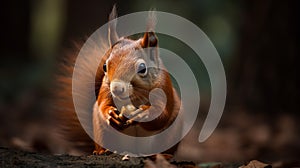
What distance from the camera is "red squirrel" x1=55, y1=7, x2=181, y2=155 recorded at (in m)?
3.20

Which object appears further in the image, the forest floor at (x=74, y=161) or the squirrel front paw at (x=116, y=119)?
the squirrel front paw at (x=116, y=119)

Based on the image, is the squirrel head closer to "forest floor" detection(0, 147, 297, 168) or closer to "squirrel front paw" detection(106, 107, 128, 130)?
"squirrel front paw" detection(106, 107, 128, 130)

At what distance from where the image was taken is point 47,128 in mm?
7684

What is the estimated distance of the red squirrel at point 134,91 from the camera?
320cm

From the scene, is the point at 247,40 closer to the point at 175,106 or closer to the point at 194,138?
the point at 194,138

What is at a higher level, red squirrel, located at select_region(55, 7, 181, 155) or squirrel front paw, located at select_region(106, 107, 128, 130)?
red squirrel, located at select_region(55, 7, 181, 155)

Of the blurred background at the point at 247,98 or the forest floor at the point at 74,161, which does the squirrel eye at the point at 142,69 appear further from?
the blurred background at the point at 247,98

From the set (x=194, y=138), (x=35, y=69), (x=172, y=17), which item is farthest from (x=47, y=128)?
(x=172, y=17)

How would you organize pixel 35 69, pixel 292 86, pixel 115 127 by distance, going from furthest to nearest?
1. pixel 35 69
2. pixel 292 86
3. pixel 115 127

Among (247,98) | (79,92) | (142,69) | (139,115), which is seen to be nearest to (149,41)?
(142,69)

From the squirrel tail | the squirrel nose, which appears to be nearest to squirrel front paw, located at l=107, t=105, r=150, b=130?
the squirrel nose

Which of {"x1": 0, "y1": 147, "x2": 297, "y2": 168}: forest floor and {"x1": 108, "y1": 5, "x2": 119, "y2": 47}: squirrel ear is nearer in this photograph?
{"x1": 0, "y1": 147, "x2": 297, "y2": 168}: forest floor

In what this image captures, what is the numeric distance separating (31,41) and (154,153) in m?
11.9

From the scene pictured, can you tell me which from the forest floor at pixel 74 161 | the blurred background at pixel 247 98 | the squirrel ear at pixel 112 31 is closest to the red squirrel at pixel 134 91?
the squirrel ear at pixel 112 31
